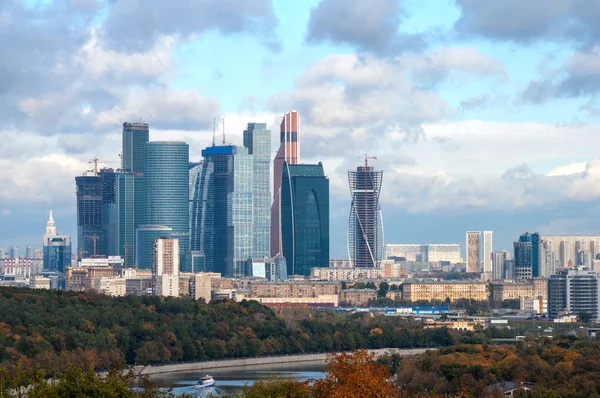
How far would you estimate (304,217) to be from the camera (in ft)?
589

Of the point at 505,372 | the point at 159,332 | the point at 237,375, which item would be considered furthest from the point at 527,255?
the point at 505,372

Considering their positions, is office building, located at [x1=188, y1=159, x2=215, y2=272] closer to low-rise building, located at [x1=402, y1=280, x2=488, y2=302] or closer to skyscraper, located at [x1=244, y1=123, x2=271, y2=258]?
skyscraper, located at [x1=244, y1=123, x2=271, y2=258]

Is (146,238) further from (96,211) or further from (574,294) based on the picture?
(574,294)

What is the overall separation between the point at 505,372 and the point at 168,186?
132 metres

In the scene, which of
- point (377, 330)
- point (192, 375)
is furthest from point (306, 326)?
point (192, 375)

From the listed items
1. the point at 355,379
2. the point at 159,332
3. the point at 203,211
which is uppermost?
the point at 203,211

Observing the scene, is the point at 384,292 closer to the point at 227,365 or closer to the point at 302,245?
the point at 302,245

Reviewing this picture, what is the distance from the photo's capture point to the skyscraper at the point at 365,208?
18038 centimetres

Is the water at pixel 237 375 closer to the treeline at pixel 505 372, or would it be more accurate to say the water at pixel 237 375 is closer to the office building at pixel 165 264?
the treeline at pixel 505 372

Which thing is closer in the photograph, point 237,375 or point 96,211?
point 237,375

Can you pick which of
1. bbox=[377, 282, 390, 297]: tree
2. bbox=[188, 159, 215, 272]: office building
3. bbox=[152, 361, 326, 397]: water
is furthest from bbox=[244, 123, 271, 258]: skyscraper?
bbox=[152, 361, 326, 397]: water

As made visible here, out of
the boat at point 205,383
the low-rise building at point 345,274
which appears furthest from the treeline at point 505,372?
the low-rise building at point 345,274

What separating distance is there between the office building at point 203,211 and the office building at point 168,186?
15.9ft

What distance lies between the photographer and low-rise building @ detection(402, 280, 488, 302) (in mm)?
149000
